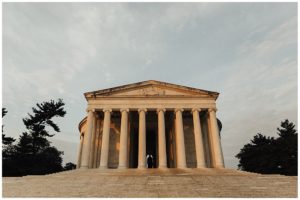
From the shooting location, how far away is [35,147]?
52844 millimetres

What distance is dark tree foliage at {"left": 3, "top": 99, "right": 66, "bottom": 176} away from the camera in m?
46.3

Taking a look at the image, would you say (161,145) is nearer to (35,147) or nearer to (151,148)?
(151,148)

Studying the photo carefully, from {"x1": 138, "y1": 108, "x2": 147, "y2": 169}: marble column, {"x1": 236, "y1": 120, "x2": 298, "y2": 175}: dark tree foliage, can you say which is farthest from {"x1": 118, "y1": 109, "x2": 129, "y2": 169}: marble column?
{"x1": 236, "y1": 120, "x2": 298, "y2": 175}: dark tree foliage

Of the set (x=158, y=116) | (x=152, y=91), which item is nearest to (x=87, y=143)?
(x=158, y=116)

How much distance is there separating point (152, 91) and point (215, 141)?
1205 centimetres

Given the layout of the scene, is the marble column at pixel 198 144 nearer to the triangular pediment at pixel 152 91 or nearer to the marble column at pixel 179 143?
the marble column at pixel 179 143

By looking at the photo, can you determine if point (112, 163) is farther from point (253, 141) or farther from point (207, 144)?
point (253, 141)

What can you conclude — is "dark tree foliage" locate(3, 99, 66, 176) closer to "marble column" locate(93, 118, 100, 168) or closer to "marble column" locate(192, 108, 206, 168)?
"marble column" locate(93, 118, 100, 168)

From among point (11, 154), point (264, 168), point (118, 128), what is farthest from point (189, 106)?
point (11, 154)

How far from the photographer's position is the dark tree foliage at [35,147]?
152 feet

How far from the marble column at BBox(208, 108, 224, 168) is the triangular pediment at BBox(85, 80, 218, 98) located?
10.7 ft

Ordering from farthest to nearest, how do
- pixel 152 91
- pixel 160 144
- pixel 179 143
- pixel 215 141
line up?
pixel 152 91 < pixel 215 141 < pixel 179 143 < pixel 160 144

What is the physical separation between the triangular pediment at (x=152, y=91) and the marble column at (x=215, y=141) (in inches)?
129

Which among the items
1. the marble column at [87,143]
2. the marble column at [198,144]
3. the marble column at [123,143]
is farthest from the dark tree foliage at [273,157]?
the marble column at [87,143]
